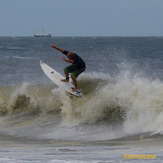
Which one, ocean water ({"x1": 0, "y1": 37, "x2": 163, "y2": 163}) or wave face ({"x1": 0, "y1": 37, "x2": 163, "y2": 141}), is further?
wave face ({"x1": 0, "y1": 37, "x2": 163, "y2": 141})

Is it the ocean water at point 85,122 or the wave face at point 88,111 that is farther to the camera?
the wave face at point 88,111

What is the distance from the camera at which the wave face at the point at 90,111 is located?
840 centimetres

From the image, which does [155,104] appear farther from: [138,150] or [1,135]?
[1,135]

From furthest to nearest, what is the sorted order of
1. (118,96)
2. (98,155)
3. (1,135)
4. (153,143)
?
(118,96)
(1,135)
(153,143)
(98,155)

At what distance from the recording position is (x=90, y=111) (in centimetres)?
972

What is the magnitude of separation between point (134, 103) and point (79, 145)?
2.69m

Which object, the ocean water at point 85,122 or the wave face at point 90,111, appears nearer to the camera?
the ocean water at point 85,122

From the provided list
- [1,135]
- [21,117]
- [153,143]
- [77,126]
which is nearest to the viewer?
[153,143]

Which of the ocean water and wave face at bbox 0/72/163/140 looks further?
wave face at bbox 0/72/163/140

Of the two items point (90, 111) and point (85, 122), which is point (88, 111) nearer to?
point (90, 111)

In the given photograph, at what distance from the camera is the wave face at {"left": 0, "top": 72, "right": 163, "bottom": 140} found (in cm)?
840

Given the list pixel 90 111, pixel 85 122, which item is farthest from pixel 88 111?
pixel 85 122

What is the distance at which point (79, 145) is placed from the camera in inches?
275

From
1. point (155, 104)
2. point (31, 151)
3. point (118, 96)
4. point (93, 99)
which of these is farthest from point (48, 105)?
point (31, 151)
